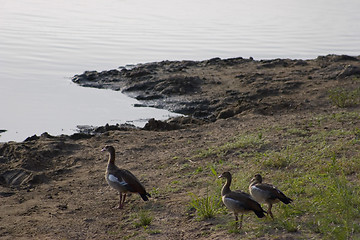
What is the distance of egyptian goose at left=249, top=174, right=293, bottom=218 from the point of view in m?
8.07

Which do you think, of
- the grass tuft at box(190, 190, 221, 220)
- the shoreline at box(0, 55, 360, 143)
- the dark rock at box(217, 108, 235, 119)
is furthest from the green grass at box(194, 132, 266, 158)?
the dark rock at box(217, 108, 235, 119)

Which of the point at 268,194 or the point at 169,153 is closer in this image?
the point at 268,194

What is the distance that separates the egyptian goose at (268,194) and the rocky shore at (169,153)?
36 centimetres

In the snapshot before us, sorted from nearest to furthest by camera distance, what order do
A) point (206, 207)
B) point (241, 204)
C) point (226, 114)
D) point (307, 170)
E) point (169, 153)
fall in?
point (241, 204) < point (206, 207) < point (307, 170) < point (169, 153) < point (226, 114)

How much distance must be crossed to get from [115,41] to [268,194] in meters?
24.0

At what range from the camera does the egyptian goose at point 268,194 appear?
26.5 feet

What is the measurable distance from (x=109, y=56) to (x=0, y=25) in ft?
35.4

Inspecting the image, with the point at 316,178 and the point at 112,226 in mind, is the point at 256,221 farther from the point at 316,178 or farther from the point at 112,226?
the point at 112,226

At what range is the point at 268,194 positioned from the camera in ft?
26.8

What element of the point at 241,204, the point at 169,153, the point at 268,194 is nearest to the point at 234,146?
the point at 169,153

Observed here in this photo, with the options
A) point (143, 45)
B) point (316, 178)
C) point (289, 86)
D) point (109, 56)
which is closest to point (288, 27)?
point (143, 45)

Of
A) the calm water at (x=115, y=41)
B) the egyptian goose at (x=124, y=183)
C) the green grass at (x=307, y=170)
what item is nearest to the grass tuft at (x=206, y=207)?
the green grass at (x=307, y=170)

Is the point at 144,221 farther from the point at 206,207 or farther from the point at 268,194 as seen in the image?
the point at 268,194

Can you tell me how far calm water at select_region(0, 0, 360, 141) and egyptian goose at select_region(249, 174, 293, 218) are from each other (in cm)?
944
